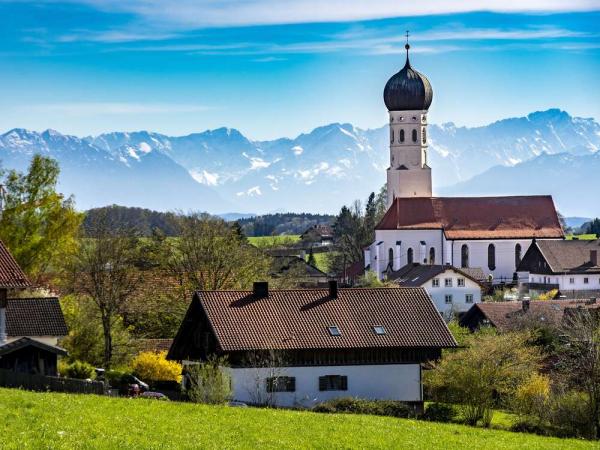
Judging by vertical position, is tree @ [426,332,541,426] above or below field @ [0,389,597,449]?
above

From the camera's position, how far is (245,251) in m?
62.3

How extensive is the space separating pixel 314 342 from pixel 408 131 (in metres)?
75.9

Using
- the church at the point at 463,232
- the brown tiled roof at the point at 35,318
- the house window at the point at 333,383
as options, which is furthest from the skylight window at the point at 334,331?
Result: the church at the point at 463,232

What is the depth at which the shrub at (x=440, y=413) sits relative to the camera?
35.7 m

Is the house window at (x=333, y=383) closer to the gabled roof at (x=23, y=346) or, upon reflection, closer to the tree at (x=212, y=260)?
the gabled roof at (x=23, y=346)

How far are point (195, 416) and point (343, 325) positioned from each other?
15.8 meters

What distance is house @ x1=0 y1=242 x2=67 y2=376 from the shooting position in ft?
109

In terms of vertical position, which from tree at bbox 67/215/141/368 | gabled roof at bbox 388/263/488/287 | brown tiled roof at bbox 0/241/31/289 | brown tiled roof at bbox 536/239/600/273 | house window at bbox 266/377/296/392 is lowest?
house window at bbox 266/377/296/392

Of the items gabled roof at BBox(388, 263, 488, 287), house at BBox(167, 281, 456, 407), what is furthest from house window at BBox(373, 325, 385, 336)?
gabled roof at BBox(388, 263, 488, 287)

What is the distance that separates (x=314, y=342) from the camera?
40.0m

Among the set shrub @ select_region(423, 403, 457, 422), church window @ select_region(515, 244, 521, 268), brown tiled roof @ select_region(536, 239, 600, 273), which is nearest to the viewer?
shrub @ select_region(423, 403, 457, 422)

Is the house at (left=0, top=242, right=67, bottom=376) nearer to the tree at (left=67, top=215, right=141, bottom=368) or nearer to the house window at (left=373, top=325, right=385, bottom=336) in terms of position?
the tree at (left=67, top=215, right=141, bottom=368)

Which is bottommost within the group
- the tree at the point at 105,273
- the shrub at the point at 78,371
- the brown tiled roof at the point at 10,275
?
the shrub at the point at 78,371

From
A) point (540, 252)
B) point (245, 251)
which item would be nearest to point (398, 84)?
point (540, 252)
